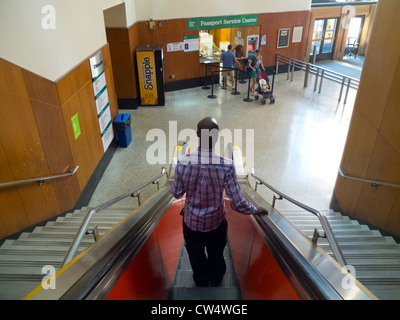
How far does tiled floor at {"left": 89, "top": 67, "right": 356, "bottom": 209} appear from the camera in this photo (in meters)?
5.96

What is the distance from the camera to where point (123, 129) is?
7.25 meters

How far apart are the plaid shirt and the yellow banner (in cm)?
768

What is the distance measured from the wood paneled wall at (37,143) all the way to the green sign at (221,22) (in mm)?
6462

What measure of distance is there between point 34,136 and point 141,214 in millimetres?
2060

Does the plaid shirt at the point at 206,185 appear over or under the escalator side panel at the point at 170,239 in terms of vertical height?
over

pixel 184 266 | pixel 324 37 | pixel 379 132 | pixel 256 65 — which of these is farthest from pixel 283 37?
pixel 184 266

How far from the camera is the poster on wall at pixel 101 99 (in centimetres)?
589

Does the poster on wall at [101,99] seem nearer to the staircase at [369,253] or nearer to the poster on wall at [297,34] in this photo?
the staircase at [369,253]

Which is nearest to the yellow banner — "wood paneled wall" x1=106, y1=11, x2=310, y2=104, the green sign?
"wood paneled wall" x1=106, y1=11, x2=310, y2=104

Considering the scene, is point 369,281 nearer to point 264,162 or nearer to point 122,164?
point 264,162

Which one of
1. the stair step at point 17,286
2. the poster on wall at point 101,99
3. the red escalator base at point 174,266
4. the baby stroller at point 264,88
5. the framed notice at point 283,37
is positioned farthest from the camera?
the framed notice at point 283,37

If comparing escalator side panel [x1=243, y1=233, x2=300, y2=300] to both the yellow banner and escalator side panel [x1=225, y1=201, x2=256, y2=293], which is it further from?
the yellow banner

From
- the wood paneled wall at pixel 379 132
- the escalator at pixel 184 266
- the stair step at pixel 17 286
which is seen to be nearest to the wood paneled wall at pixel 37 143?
the stair step at pixel 17 286

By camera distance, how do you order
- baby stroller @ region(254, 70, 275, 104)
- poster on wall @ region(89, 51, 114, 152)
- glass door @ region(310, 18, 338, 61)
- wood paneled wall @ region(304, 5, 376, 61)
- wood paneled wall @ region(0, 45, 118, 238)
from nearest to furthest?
wood paneled wall @ region(0, 45, 118, 238)
poster on wall @ region(89, 51, 114, 152)
baby stroller @ region(254, 70, 275, 104)
wood paneled wall @ region(304, 5, 376, 61)
glass door @ region(310, 18, 338, 61)
